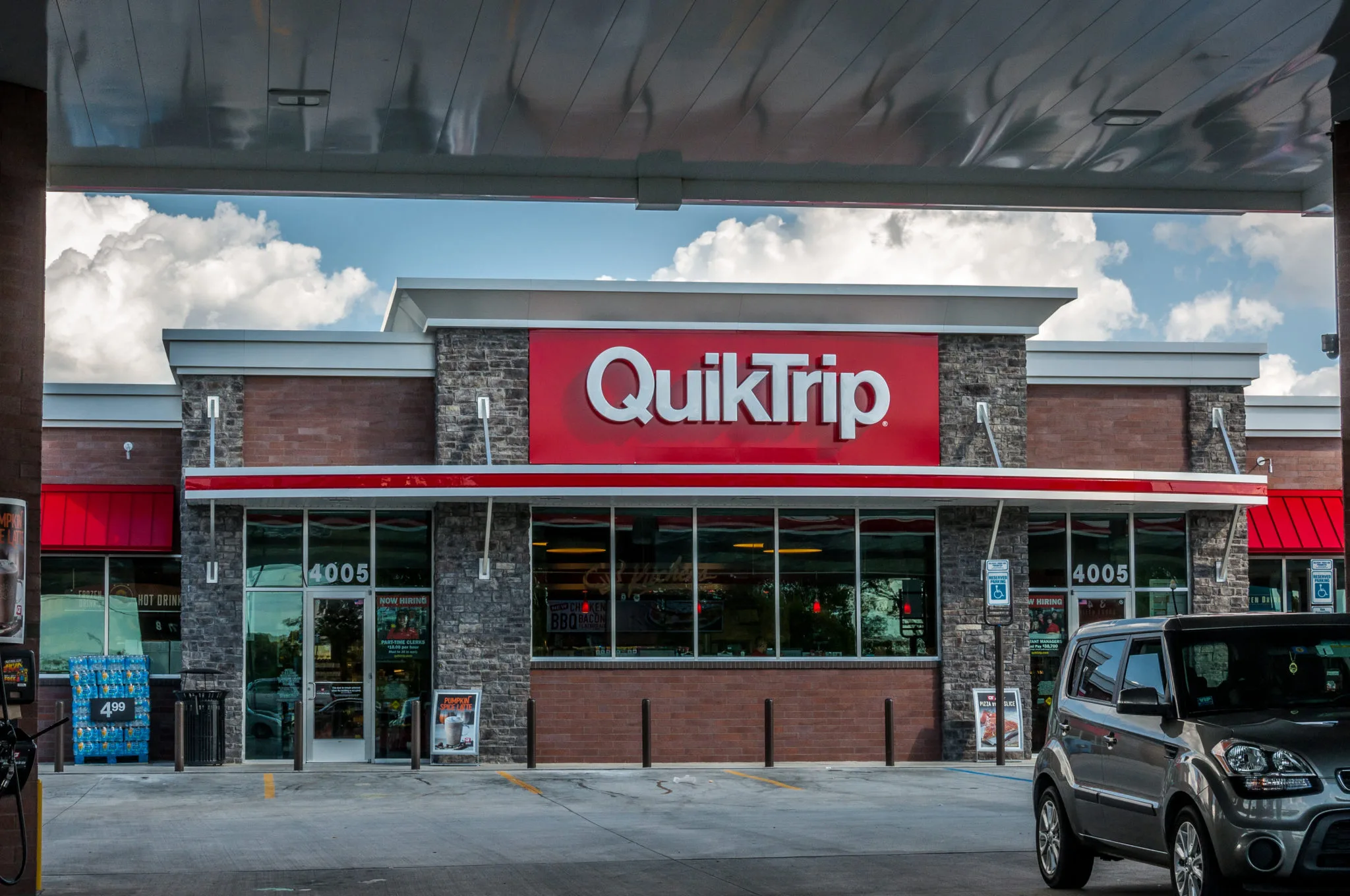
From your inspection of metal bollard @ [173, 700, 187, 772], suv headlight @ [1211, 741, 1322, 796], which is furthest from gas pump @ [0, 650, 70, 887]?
metal bollard @ [173, 700, 187, 772]

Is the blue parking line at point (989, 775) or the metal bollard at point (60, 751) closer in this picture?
the blue parking line at point (989, 775)

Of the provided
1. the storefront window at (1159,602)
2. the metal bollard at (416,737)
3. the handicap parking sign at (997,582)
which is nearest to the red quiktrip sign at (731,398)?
the handicap parking sign at (997,582)

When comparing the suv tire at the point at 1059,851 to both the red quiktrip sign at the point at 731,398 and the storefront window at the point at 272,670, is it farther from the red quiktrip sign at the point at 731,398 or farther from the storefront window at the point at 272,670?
the storefront window at the point at 272,670

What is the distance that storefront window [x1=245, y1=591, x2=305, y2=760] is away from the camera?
75.7 ft

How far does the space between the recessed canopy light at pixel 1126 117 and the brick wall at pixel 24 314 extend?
25.7 feet

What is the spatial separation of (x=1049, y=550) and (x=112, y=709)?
575 inches

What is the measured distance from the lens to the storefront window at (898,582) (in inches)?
943

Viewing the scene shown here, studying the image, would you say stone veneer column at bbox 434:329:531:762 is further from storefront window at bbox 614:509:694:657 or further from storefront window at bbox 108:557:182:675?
storefront window at bbox 108:557:182:675

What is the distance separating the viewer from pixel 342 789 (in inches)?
754

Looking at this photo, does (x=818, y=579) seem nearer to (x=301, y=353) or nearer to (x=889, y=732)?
(x=889, y=732)

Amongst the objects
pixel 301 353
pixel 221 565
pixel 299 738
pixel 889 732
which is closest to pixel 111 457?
pixel 221 565

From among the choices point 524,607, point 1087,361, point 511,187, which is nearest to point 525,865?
point 511,187

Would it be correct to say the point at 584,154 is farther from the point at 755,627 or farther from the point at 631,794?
the point at 755,627

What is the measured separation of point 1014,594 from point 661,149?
13.7m
